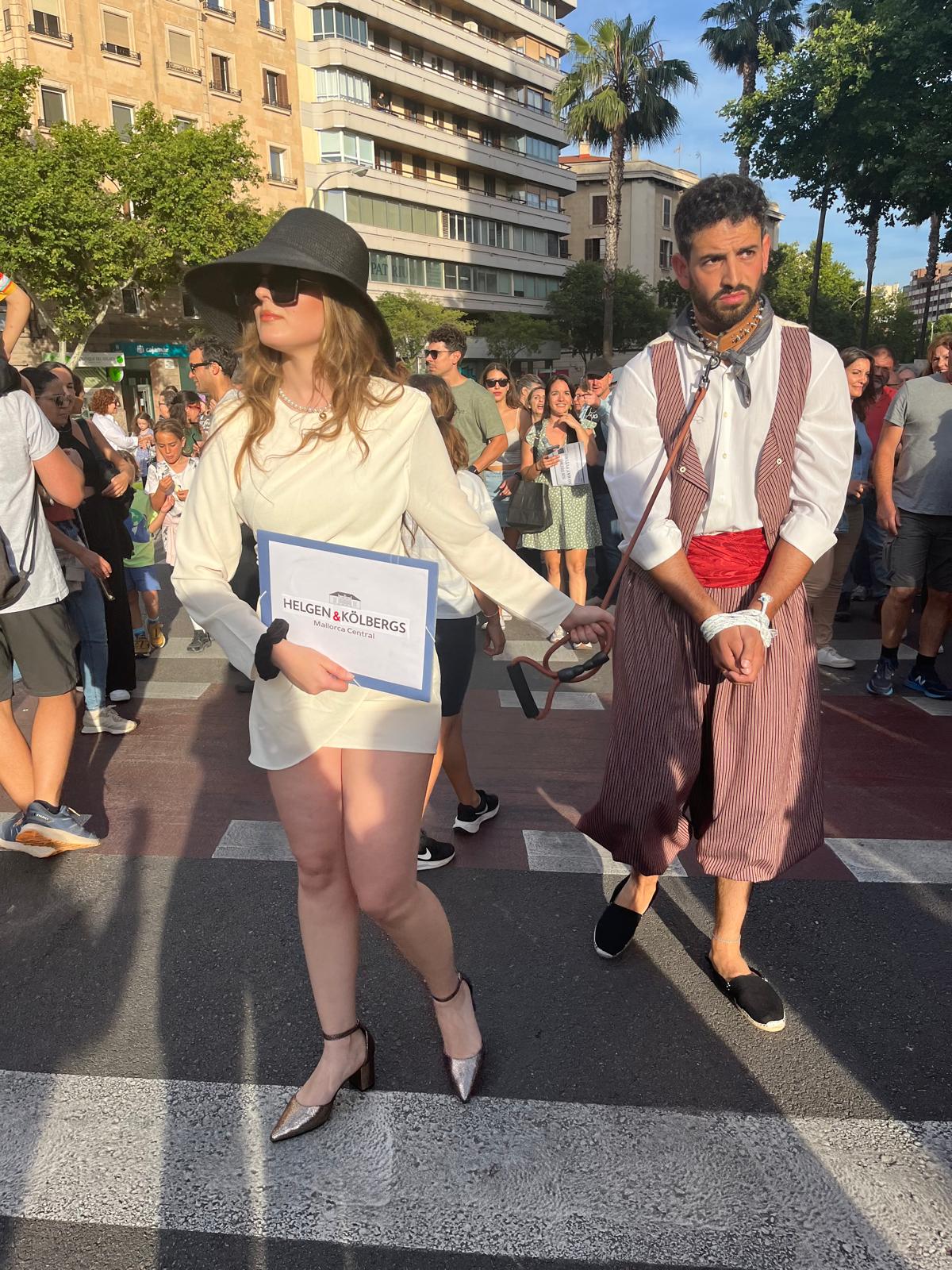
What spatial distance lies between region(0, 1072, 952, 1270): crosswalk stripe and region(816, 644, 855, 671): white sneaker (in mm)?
4465

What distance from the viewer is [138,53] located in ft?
116

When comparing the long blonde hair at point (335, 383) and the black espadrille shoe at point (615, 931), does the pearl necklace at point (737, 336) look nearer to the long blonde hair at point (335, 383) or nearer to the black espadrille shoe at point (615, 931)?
the long blonde hair at point (335, 383)

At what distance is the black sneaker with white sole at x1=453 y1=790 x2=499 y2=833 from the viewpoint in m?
4.09

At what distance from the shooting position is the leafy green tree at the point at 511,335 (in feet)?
175

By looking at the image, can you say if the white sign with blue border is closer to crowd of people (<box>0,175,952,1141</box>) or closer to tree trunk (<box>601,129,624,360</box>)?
crowd of people (<box>0,175,952,1141</box>)

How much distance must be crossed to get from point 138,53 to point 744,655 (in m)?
40.7

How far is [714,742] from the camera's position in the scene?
8.98 ft

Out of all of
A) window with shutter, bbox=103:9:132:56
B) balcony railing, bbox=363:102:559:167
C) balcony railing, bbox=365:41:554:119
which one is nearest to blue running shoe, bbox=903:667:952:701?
window with shutter, bbox=103:9:132:56

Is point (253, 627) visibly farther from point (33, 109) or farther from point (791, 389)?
point (33, 109)

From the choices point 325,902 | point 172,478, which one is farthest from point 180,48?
point 325,902

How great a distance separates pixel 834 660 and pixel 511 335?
162ft

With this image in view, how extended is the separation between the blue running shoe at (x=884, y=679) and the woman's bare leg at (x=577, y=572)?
2.56m

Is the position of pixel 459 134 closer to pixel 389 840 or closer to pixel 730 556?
pixel 730 556

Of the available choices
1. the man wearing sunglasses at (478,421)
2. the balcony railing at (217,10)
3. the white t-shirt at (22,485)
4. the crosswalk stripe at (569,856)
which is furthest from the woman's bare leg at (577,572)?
the balcony railing at (217,10)
